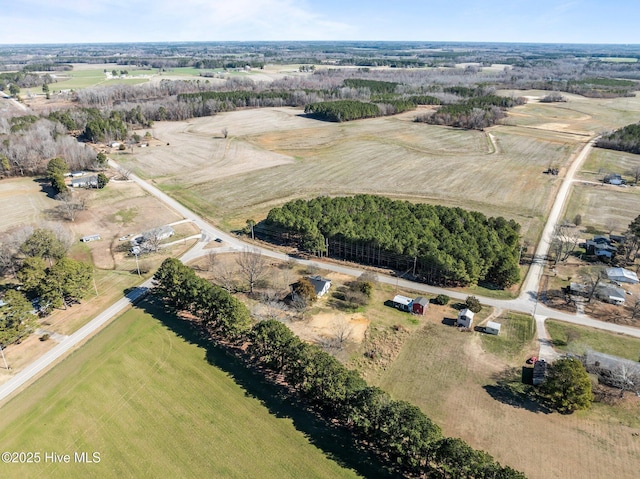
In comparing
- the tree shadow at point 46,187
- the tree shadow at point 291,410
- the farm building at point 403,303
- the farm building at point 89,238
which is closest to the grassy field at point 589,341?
the farm building at point 403,303

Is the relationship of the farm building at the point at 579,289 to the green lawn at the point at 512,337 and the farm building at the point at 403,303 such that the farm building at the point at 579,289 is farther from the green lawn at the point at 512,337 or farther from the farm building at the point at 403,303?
the farm building at the point at 403,303

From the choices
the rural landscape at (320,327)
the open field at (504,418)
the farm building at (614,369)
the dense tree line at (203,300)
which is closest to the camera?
the open field at (504,418)

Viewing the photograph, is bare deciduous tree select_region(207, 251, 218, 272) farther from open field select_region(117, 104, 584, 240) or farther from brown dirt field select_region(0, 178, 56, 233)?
brown dirt field select_region(0, 178, 56, 233)

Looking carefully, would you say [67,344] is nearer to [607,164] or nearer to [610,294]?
[610,294]

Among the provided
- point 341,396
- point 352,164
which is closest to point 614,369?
point 341,396

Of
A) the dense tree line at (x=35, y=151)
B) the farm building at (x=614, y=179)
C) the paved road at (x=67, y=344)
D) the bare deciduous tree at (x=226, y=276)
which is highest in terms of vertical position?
the dense tree line at (x=35, y=151)
